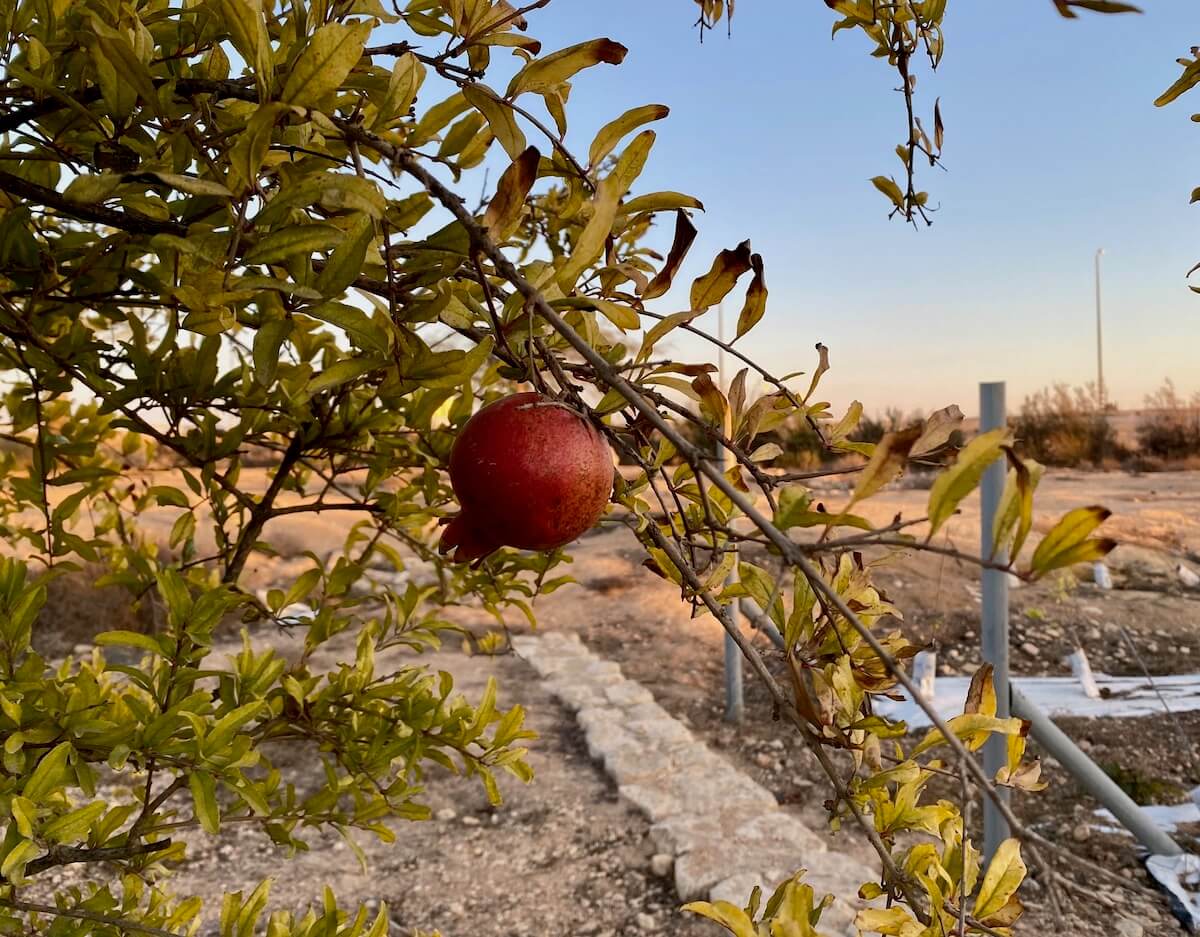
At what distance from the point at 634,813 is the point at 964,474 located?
2816 millimetres

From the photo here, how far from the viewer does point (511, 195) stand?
0.52 metres

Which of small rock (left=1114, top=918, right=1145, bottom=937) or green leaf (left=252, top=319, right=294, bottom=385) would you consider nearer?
green leaf (left=252, top=319, right=294, bottom=385)

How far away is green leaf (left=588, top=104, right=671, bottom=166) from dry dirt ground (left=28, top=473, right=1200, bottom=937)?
56 centimetres

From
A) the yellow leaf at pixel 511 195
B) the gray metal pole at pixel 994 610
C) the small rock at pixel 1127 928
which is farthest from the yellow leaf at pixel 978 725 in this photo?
the small rock at pixel 1127 928

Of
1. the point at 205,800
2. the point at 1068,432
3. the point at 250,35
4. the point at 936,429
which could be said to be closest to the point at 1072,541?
the point at 936,429

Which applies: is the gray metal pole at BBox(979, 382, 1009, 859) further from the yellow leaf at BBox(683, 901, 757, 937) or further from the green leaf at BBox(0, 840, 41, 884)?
the green leaf at BBox(0, 840, 41, 884)

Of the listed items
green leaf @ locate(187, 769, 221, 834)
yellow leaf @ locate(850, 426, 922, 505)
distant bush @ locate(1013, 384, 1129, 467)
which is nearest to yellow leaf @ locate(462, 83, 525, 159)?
yellow leaf @ locate(850, 426, 922, 505)

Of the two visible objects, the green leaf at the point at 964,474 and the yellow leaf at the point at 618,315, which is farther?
the yellow leaf at the point at 618,315

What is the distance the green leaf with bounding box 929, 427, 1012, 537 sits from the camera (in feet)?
1.36

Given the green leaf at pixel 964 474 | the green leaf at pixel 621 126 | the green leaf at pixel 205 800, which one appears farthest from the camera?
the green leaf at pixel 205 800

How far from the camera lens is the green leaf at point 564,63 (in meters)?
0.57

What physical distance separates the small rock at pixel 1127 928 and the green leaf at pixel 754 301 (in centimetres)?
243

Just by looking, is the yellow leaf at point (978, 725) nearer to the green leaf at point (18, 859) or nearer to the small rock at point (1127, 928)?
the green leaf at point (18, 859)

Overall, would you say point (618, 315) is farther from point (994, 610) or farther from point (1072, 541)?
point (994, 610)
